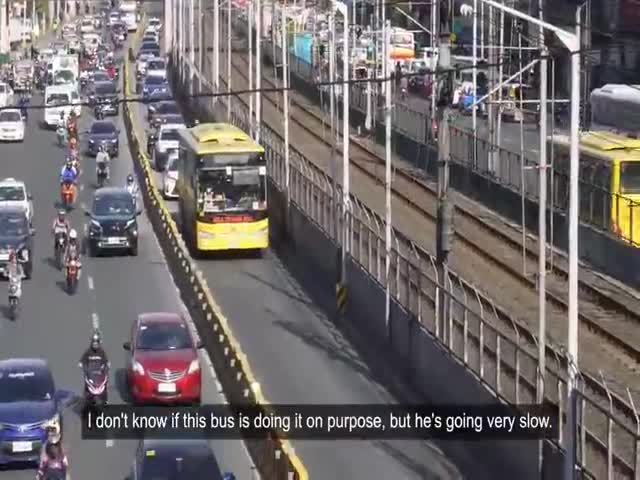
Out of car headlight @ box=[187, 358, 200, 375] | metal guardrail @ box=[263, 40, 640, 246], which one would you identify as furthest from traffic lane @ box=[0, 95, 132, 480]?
metal guardrail @ box=[263, 40, 640, 246]

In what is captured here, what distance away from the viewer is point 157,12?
542ft

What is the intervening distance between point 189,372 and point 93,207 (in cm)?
1553

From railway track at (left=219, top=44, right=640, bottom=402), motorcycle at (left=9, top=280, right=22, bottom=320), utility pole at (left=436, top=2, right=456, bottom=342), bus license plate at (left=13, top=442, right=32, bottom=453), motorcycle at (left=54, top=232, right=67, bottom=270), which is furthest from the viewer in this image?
motorcycle at (left=54, top=232, right=67, bottom=270)

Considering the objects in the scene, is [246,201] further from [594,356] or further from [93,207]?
[594,356]

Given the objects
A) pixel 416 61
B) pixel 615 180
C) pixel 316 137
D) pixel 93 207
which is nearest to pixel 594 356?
pixel 615 180

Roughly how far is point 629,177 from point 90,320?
1137 cm

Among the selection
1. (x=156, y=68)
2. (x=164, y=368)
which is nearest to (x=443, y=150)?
(x=164, y=368)

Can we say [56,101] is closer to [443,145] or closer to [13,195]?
[13,195]

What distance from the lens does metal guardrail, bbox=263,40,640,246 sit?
3303cm

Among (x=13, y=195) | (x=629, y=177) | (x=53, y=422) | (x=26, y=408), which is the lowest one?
(x=53, y=422)

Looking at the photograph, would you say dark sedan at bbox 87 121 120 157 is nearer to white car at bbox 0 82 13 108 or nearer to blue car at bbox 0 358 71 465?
white car at bbox 0 82 13 108

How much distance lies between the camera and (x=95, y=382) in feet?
78.8

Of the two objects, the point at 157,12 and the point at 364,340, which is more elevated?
the point at 157,12

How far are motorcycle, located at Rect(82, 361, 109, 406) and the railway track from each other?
7.31 m
